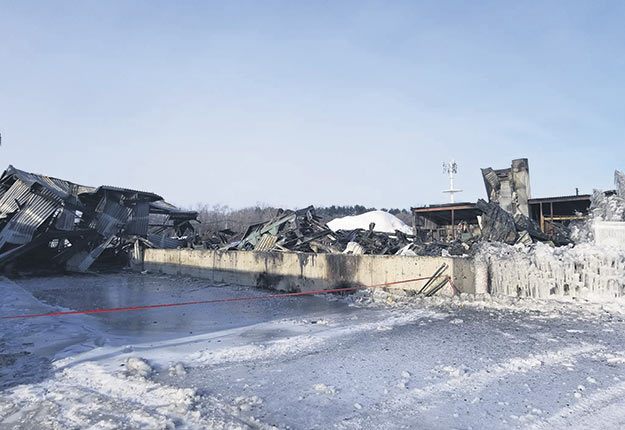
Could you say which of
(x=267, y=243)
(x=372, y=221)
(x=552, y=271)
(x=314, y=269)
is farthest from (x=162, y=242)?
(x=372, y=221)

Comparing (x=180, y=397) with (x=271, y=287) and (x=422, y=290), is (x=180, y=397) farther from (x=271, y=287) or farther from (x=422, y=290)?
(x=271, y=287)

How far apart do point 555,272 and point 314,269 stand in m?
6.22

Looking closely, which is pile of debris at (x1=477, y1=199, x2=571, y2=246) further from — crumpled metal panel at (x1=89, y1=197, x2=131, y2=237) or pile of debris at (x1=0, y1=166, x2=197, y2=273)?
crumpled metal panel at (x1=89, y1=197, x2=131, y2=237)

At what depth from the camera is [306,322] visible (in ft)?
25.4

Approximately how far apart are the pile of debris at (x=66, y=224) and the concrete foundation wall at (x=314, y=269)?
23.5 feet

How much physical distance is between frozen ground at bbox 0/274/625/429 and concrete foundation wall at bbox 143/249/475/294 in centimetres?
115

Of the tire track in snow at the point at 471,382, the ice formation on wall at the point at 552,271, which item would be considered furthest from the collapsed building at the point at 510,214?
the tire track in snow at the point at 471,382

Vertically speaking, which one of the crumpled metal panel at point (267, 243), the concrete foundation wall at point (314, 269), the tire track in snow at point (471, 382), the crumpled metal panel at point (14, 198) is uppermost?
the crumpled metal panel at point (14, 198)

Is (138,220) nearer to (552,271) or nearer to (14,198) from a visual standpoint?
(14,198)

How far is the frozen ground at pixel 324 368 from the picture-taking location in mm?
3570

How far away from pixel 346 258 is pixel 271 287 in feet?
10.1

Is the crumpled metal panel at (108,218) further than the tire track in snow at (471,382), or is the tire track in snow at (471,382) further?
the crumpled metal panel at (108,218)

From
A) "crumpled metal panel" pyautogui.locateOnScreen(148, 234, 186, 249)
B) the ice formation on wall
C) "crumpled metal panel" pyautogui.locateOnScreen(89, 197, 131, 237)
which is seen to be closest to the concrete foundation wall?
the ice formation on wall

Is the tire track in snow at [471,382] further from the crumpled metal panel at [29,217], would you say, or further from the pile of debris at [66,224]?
the crumpled metal panel at [29,217]
